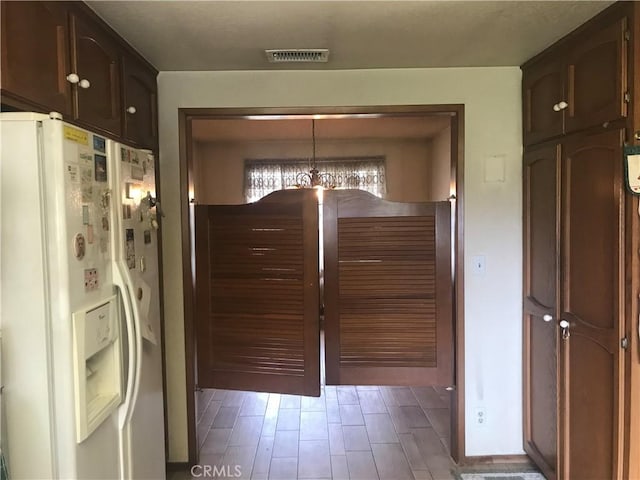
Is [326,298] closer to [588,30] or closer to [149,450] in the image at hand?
[149,450]

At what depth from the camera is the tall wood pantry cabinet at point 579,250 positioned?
1781 millimetres

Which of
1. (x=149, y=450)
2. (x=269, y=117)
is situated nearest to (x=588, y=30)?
(x=269, y=117)

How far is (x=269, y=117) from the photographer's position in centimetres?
265

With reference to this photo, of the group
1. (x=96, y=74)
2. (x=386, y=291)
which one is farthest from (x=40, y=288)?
(x=386, y=291)

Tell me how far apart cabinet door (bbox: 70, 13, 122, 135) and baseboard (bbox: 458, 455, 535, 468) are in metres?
2.64

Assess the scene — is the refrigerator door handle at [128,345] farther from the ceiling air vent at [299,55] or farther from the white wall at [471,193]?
the ceiling air vent at [299,55]

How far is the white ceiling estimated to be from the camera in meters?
1.80

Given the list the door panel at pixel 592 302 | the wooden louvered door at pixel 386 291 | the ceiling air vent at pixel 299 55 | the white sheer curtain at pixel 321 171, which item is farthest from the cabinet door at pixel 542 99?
the white sheer curtain at pixel 321 171

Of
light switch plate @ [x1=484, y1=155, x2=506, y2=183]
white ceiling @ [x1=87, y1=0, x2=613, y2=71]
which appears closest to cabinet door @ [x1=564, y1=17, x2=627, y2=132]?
white ceiling @ [x1=87, y1=0, x2=613, y2=71]

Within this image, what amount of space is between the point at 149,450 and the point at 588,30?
2.72 m

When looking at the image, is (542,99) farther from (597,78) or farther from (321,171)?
(321,171)

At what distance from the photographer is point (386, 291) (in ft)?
9.12

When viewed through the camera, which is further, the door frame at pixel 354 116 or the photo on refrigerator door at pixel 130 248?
the door frame at pixel 354 116

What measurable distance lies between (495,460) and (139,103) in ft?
9.39
